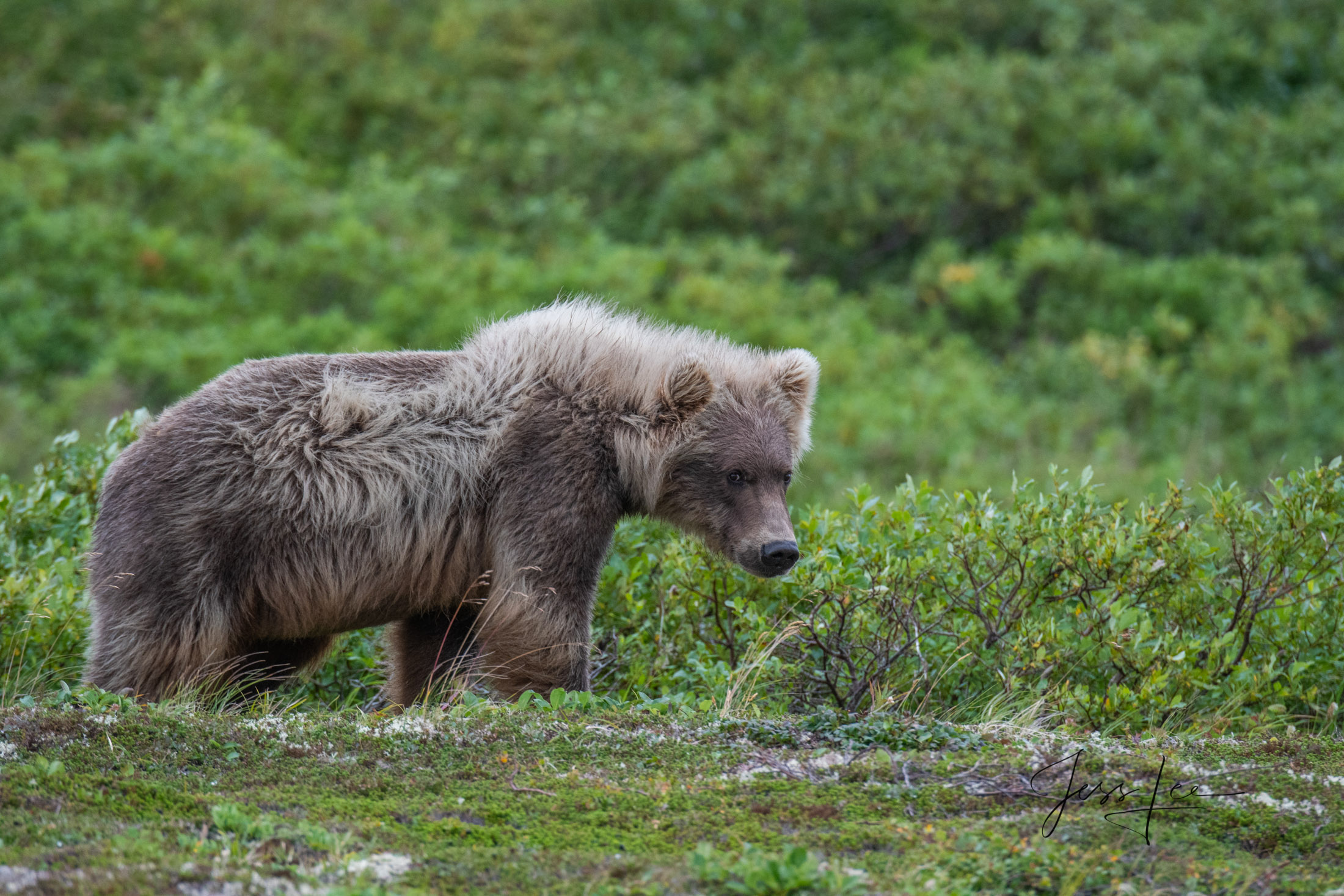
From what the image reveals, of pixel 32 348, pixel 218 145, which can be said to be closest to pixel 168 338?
pixel 32 348

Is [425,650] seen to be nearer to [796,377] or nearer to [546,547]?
[546,547]

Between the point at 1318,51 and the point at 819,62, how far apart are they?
7.75m

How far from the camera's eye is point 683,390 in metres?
6.29

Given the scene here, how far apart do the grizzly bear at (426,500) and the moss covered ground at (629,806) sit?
0.64m

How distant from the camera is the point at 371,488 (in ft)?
19.1

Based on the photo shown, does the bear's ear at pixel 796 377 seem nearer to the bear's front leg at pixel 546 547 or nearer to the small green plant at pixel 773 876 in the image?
the bear's front leg at pixel 546 547

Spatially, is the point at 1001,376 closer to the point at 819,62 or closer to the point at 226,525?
the point at 819,62

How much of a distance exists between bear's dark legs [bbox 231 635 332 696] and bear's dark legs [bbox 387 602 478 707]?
37 centimetres

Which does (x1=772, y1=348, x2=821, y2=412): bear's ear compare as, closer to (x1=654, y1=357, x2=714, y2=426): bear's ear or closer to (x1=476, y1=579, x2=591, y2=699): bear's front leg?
(x1=654, y1=357, x2=714, y2=426): bear's ear

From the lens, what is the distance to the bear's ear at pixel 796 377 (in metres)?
6.73

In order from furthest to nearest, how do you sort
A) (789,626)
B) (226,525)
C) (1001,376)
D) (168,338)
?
1. (1001,376)
2. (168,338)
3. (789,626)
4. (226,525)
